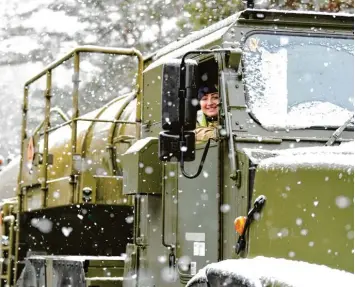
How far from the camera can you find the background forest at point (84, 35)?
23.2 m

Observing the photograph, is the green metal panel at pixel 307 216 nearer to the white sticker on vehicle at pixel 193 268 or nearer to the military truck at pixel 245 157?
the military truck at pixel 245 157

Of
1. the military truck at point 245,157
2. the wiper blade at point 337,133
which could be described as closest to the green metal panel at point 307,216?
the military truck at point 245,157

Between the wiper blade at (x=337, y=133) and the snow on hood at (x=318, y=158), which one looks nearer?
the snow on hood at (x=318, y=158)

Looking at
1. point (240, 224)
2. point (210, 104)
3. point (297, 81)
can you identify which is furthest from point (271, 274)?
point (210, 104)

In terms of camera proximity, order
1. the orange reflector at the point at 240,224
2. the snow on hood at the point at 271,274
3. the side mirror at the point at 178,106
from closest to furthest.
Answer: the snow on hood at the point at 271,274 → the orange reflector at the point at 240,224 → the side mirror at the point at 178,106

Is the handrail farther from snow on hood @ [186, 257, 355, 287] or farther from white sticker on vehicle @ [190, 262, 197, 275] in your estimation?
snow on hood @ [186, 257, 355, 287]

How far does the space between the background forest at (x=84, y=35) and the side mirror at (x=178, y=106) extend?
14918 millimetres

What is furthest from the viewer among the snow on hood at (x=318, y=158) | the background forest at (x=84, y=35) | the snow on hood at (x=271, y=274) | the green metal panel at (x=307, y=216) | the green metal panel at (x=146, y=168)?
the background forest at (x=84, y=35)

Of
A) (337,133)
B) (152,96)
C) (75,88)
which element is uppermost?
(75,88)

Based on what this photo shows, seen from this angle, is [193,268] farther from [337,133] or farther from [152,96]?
[152,96]

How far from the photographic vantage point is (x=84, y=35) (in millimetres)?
26000

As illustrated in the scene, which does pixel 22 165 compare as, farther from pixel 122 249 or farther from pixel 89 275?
pixel 89 275

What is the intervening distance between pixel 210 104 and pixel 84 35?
66.4 ft

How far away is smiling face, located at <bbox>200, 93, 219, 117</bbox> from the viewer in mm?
6109
